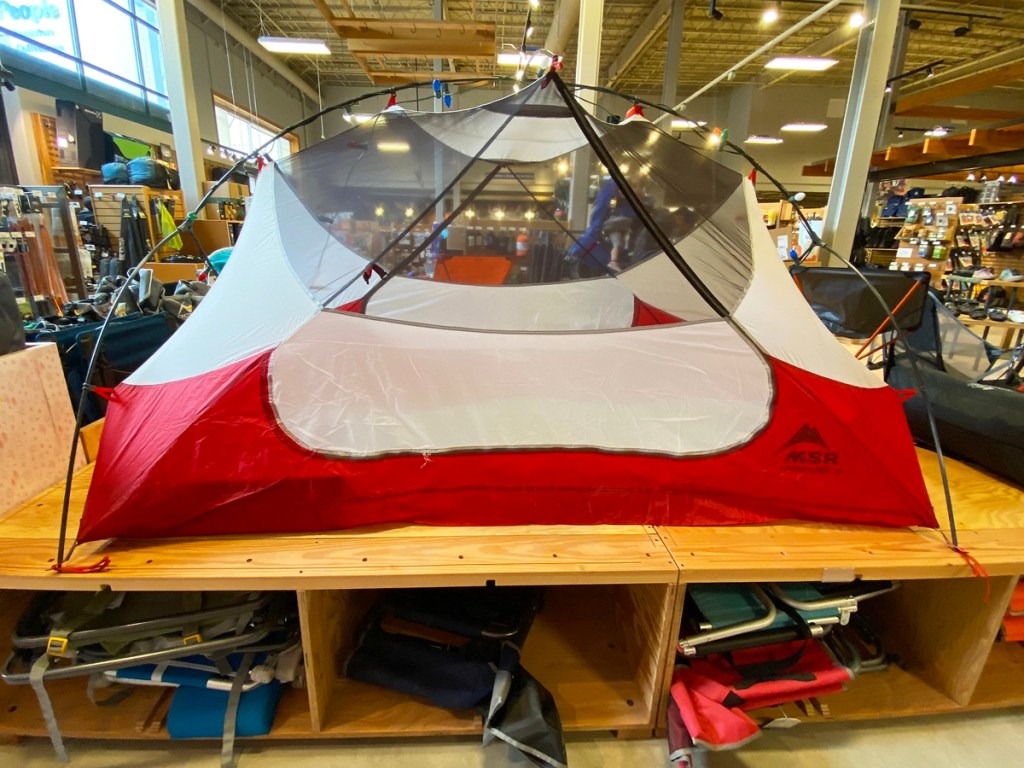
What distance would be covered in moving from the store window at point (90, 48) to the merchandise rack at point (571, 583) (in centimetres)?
535

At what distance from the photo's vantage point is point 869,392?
1199 mm

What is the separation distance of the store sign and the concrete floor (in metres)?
5.66

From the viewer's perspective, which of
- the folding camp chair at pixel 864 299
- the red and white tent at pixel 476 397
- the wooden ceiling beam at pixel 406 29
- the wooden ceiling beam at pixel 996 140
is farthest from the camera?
the wooden ceiling beam at pixel 996 140

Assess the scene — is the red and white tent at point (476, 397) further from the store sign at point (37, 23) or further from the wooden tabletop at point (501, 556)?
the store sign at point (37, 23)

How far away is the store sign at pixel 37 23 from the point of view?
4052 mm

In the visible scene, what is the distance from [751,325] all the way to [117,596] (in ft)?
5.15

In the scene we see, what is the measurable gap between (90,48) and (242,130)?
98.9 inches

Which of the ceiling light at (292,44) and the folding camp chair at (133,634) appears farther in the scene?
the ceiling light at (292,44)

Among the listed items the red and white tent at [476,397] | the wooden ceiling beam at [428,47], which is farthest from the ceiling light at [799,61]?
the red and white tent at [476,397]

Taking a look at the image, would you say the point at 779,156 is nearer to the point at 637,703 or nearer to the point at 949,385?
the point at 949,385

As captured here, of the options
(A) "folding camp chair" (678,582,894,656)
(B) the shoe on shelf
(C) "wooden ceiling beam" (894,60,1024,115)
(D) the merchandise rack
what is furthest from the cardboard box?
(C) "wooden ceiling beam" (894,60,1024,115)

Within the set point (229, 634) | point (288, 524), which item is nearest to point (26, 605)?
point (229, 634)

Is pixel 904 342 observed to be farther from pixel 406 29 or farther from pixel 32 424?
pixel 406 29

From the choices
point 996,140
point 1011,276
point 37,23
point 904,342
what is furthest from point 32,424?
point 996,140
